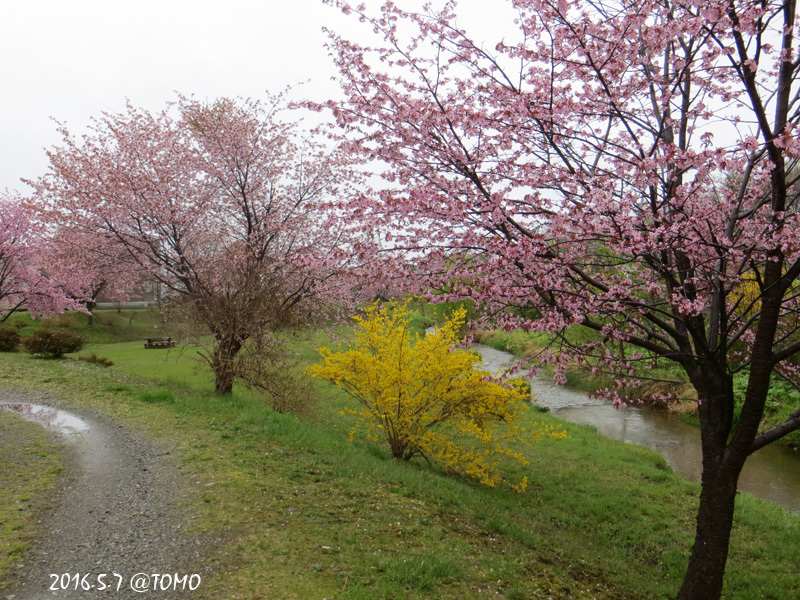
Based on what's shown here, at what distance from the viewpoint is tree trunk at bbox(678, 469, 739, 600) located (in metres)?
5.23

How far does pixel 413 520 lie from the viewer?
603 cm

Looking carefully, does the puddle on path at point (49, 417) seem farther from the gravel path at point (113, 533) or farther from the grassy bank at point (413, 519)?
the gravel path at point (113, 533)

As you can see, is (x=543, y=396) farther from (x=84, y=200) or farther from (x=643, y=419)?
(x=84, y=200)

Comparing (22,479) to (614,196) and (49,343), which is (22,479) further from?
(49,343)

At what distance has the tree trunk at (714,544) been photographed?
17.2 feet

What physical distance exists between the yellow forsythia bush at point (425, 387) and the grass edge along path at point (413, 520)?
0.60m

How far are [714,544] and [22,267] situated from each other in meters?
27.7

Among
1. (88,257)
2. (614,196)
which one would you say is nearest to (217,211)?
(88,257)

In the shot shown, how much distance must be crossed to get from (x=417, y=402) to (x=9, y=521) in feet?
19.3

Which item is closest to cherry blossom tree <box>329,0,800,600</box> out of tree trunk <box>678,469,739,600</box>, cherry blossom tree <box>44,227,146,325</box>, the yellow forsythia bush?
tree trunk <box>678,469,739,600</box>

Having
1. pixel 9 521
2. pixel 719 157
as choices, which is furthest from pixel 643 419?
pixel 9 521

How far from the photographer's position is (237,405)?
11211 millimetres

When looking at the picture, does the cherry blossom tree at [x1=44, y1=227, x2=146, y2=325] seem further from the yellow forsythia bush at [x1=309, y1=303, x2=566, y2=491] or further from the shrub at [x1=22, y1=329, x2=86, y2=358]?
the yellow forsythia bush at [x1=309, y1=303, x2=566, y2=491]

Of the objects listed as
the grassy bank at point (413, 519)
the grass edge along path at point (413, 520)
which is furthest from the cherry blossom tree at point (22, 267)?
the grass edge along path at point (413, 520)
